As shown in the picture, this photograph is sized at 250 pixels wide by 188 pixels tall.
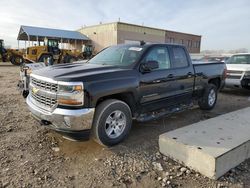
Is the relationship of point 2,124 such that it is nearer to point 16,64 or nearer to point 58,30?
point 16,64

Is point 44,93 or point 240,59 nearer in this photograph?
point 44,93

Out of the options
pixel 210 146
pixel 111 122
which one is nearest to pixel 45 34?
pixel 111 122

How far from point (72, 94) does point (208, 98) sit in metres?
4.37

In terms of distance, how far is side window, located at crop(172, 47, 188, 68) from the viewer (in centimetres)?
529

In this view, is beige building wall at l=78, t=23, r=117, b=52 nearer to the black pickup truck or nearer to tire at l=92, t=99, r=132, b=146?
the black pickup truck

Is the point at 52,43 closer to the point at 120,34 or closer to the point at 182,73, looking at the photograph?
the point at 120,34

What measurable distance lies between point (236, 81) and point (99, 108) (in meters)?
7.49

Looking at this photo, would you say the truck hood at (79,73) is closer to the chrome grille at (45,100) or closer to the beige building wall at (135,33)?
the chrome grille at (45,100)

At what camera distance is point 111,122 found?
4.00 meters

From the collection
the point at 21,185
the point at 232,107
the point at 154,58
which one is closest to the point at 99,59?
the point at 154,58

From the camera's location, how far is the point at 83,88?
347 centimetres

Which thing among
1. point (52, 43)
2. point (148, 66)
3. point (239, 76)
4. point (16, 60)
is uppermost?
point (52, 43)

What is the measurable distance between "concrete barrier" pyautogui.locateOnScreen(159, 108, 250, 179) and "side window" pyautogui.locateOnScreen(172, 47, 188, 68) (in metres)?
1.58

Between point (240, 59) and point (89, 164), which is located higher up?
point (240, 59)
